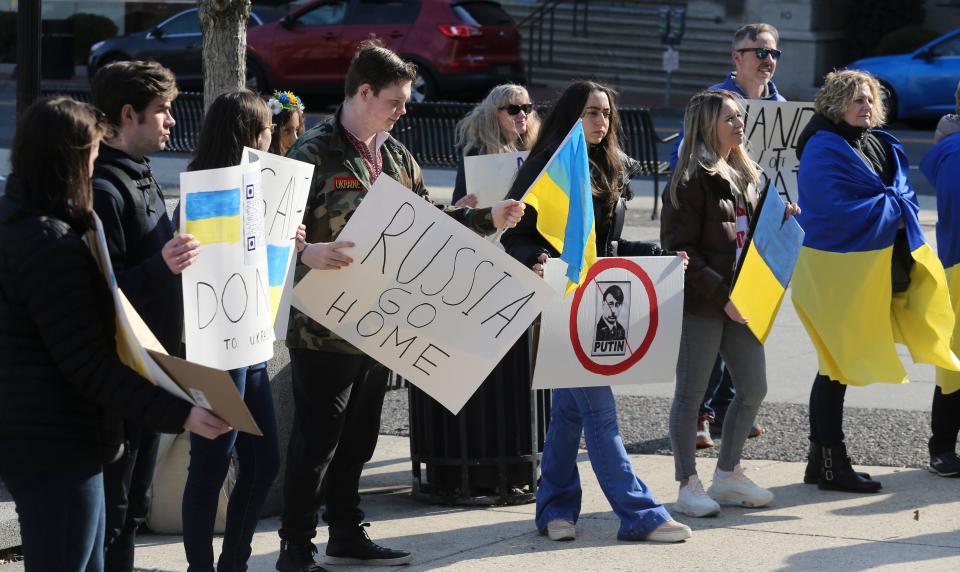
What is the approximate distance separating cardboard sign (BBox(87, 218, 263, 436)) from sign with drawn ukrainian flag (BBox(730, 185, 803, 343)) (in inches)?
101

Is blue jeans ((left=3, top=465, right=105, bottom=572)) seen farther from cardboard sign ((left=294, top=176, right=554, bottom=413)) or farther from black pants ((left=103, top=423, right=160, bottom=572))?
cardboard sign ((left=294, top=176, right=554, bottom=413))

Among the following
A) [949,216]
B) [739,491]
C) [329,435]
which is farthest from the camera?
[949,216]

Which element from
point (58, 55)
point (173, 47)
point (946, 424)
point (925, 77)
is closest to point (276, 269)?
point (946, 424)

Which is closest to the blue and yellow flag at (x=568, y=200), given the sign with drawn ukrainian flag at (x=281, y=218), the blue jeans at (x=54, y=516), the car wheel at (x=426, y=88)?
the sign with drawn ukrainian flag at (x=281, y=218)

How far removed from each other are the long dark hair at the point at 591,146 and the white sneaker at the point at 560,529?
124 centimetres

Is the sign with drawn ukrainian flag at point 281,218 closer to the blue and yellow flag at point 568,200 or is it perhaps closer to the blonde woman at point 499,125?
the blue and yellow flag at point 568,200

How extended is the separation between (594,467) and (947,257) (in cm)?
228

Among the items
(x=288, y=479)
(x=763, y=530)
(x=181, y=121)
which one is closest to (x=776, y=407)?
(x=763, y=530)

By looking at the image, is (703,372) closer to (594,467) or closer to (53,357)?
(594,467)

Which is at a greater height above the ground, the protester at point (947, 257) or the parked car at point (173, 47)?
the parked car at point (173, 47)

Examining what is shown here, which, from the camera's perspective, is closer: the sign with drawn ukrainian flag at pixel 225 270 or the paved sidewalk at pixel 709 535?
the sign with drawn ukrainian flag at pixel 225 270

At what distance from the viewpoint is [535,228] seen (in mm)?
5266

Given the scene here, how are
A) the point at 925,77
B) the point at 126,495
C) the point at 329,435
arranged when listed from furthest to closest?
1. the point at 925,77
2. the point at 329,435
3. the point at 126,495

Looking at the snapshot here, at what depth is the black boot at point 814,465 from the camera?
6305 mm
